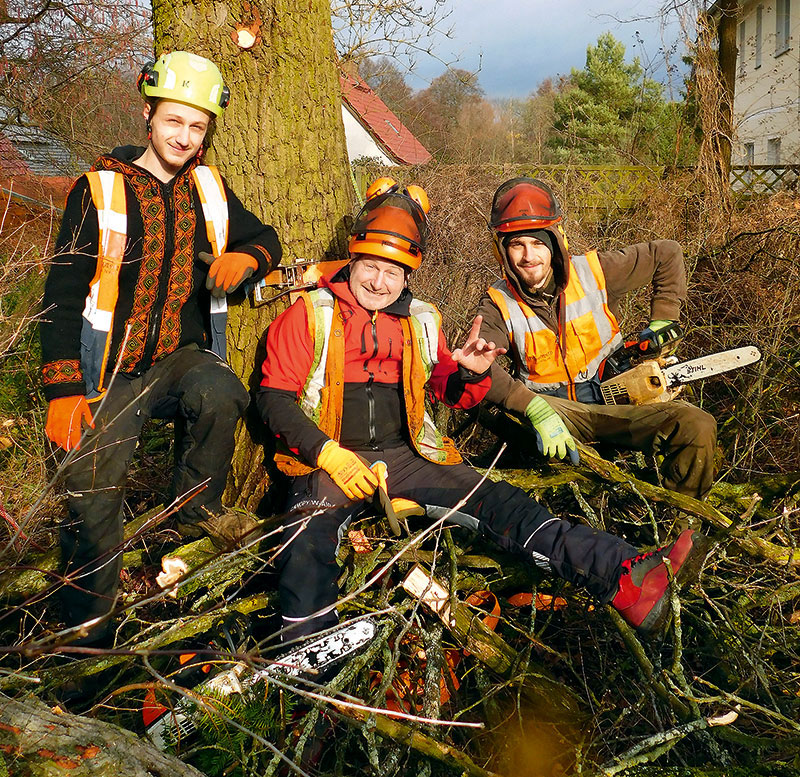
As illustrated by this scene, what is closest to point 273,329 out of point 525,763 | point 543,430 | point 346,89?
point 543,430

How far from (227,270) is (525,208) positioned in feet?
4.76

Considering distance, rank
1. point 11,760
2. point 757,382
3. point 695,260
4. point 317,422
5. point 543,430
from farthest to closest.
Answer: point 695,260, point 757,382, point 543,430, point 317,422, point 11,760

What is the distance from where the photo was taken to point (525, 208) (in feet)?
10.3

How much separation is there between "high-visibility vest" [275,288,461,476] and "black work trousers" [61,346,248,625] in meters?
0.28

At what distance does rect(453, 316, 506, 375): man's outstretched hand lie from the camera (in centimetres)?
277

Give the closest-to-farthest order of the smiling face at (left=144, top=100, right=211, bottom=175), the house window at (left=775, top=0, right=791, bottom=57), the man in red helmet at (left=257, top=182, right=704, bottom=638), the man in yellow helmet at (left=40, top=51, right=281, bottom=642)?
the man in red helmet at (left=257, top=182, right=704, bottom=638), the man in yellow helmet at (left=40, top=51, right=281, bottom=642), the smiling face at (left=144, top=100, right=211, bottom=175), the house window at (left=775, top=0, right=791, bottom=57)

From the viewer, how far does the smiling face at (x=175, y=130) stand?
2596 millimetres

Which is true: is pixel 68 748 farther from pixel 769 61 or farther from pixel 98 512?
pixel 769 61

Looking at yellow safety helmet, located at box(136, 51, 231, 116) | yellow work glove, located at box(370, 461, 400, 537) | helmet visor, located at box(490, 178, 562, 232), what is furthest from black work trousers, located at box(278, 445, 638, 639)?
yellow safety helmet, located at box(136, 51, 231, 116)

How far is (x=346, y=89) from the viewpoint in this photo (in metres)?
4.86

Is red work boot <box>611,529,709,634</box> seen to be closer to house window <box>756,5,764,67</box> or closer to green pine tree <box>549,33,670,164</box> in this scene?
green pine tree <box>549,33,670,164</box>

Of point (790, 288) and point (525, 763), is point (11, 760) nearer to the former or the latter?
point (525, 763)

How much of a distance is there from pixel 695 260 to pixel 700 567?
2951mm

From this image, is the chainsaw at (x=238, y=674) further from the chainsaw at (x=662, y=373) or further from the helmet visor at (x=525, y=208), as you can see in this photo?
the helmet visor at (x=525, y=208)
